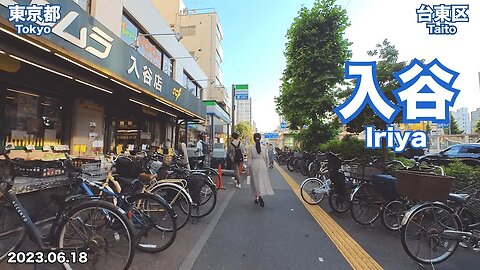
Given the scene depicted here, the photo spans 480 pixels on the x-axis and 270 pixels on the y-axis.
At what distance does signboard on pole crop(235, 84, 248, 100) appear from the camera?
777 inches

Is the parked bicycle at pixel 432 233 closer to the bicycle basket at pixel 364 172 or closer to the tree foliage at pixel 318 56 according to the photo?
the bicycle basket at pixel 364 172

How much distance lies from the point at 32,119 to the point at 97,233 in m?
4.89

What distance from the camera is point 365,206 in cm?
531

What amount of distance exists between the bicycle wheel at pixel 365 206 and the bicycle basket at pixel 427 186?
125 cm

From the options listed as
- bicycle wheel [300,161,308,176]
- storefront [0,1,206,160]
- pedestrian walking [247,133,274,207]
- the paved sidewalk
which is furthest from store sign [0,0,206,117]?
bicycle wheel [300,161,308,176]

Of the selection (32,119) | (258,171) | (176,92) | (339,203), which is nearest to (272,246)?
(339,203)

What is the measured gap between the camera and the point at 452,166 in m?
5.65

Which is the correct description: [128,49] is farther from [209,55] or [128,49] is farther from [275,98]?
[209,55]

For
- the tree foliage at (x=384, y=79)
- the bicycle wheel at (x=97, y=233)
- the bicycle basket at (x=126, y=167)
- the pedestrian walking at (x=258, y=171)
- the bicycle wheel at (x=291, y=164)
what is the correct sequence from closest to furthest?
the bicycle wheel at (x=97, y=233) < the bicycle basket at (x=126, y=167) < the pedestrian walking at (x=258, y=171) < the tree foliage at (x=384, y=79) < the bicycle wheel at (x=291, y=164)

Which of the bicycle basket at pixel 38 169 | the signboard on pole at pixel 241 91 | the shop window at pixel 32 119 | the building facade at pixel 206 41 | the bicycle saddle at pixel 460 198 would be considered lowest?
the bicycle saddle at pixel 460 198

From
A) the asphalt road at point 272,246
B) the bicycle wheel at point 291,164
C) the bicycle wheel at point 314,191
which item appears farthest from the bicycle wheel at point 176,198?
the bicycle wheel at point 291,164

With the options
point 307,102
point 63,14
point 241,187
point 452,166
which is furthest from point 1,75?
point 307,102

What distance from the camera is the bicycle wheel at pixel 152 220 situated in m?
3.70

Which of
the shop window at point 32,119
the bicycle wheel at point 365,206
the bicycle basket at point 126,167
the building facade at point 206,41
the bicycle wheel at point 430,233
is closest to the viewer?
the bicycle wheel at point 430,233
